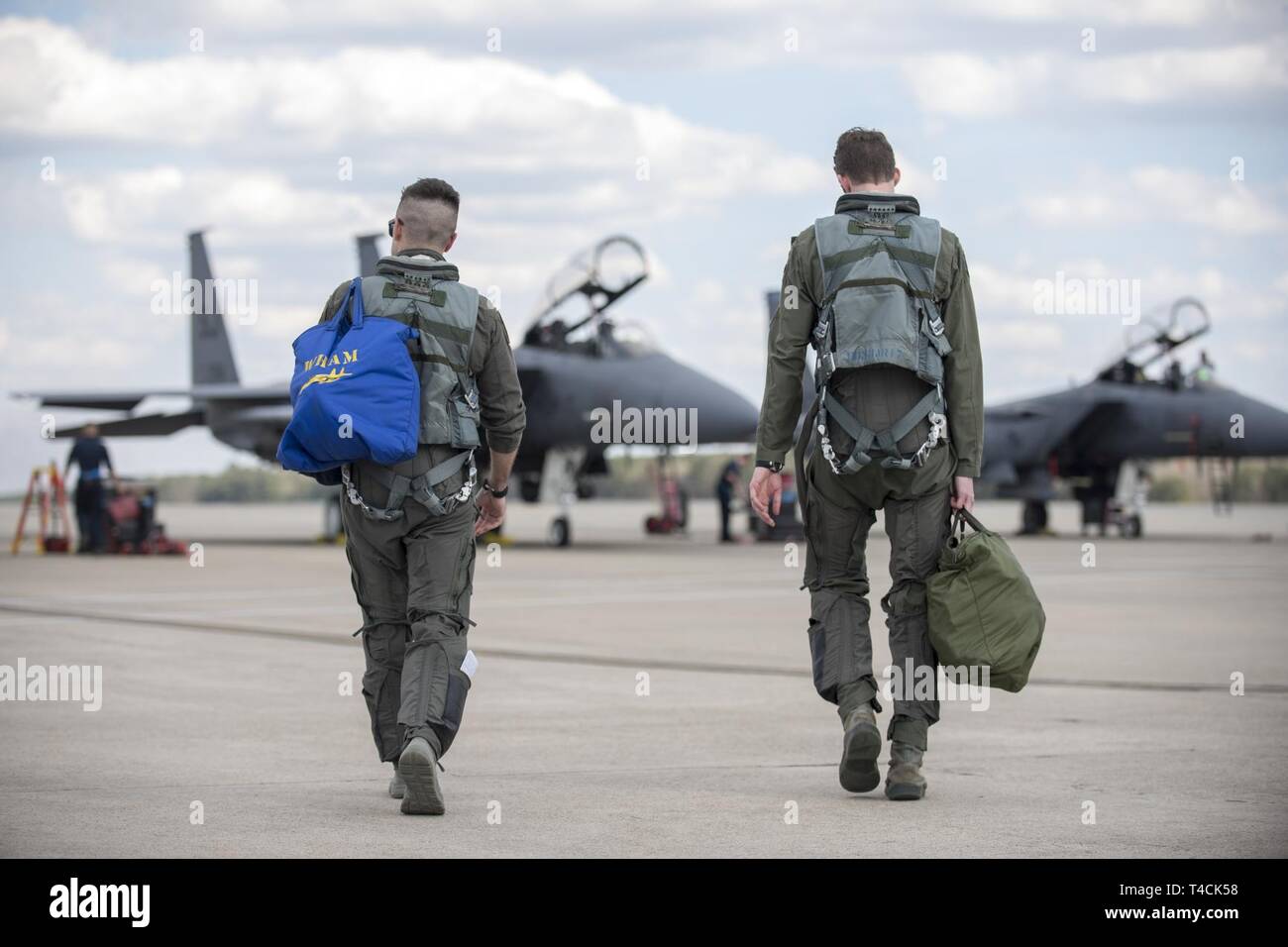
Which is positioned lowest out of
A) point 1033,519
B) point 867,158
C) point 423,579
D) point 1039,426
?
point 1033,519

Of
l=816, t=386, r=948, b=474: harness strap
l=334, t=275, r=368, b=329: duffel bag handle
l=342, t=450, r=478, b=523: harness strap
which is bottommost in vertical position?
l=342, t=450, r=478, b=523: harness strap

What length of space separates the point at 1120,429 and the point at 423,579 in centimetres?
2574

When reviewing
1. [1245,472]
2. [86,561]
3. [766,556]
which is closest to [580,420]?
[766,556]

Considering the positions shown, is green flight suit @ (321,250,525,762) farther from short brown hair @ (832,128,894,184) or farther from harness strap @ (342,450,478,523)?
short brown hair @ (832,128,894,184)

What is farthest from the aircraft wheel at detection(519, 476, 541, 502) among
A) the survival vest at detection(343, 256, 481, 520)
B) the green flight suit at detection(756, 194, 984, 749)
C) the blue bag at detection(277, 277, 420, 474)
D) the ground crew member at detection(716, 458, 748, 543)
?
the blue bag at detection(277, 277, 420, 474)

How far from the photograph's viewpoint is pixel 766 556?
71.8 feet

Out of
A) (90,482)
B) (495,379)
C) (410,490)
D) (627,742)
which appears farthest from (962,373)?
(90,482)

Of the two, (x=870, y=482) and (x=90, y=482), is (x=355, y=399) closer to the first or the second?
(x=870, y=482)

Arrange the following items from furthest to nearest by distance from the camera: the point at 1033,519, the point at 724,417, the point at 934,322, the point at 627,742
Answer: the point at 1033,519 < the point at 724,417 < the point at 627,742 < the point at 934,322

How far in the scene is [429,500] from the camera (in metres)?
5.07

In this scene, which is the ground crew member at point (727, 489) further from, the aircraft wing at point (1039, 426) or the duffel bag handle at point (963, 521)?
the duffel bag handle at point (963, 521)

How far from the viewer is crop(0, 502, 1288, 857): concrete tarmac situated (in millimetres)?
4637

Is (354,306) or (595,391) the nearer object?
(354,306)

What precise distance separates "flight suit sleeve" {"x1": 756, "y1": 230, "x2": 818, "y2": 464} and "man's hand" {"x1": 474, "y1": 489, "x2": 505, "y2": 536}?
0.84 meters
